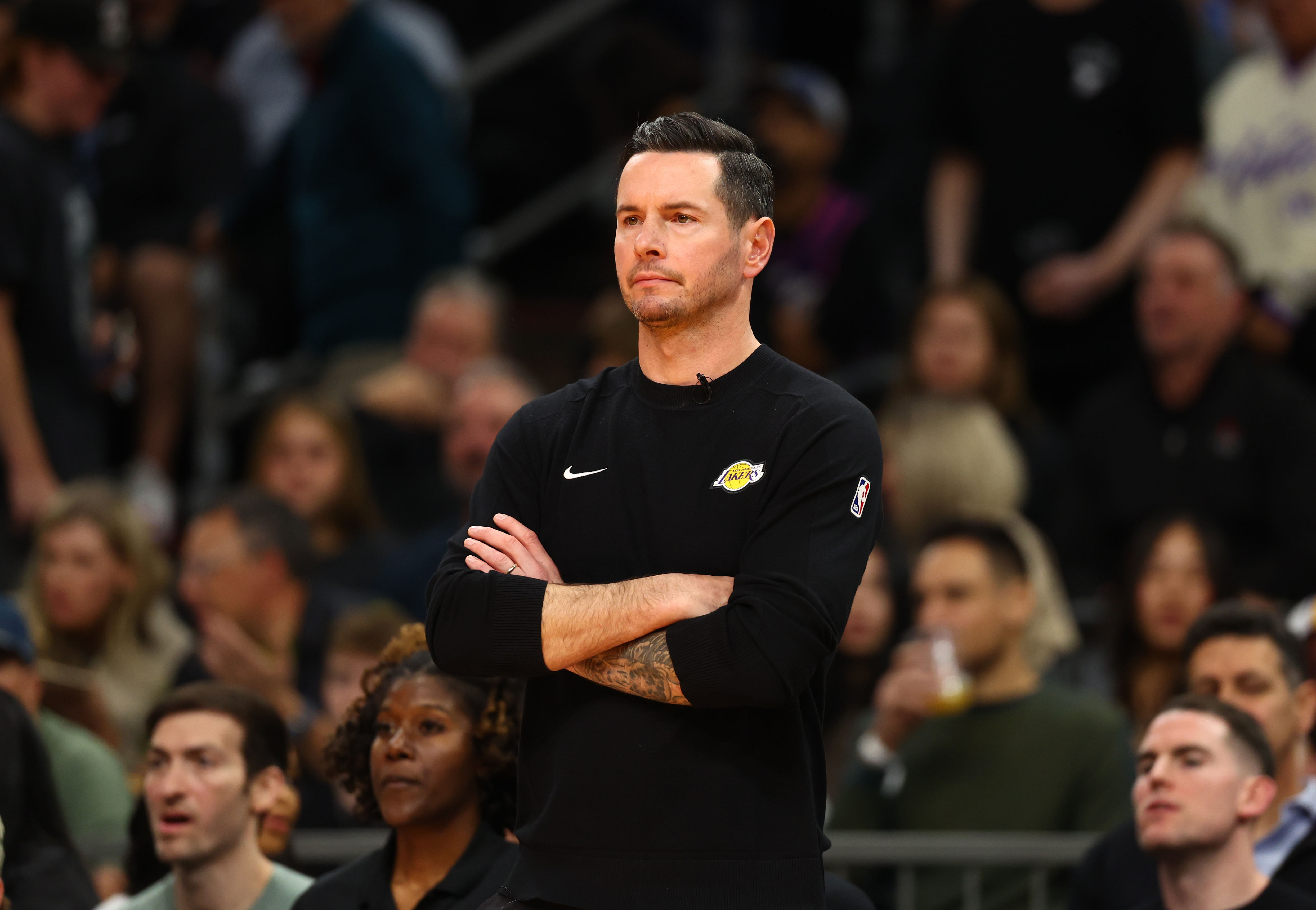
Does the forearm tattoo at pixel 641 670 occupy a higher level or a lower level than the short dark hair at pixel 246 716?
higher

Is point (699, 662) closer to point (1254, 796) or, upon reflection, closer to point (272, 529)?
point (1254, 796)

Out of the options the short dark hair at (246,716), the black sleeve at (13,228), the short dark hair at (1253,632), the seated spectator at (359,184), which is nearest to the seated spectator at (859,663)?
the short dark hair at (1253,632)

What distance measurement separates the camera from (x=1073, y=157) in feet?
26.2

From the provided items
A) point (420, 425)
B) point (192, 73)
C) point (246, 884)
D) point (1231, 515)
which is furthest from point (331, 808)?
point (192, 73)

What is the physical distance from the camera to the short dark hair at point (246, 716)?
4.60 metres

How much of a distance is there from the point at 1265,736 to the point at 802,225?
461cm

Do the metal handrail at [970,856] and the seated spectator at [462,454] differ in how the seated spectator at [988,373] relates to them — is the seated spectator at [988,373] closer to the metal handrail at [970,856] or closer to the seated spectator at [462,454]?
the seated spectator at [462,454]

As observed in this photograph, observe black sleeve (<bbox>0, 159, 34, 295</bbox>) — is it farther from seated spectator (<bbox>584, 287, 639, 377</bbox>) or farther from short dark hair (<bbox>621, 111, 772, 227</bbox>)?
short dark hair (<bbox>621, 111, 772, 227</bbox>)

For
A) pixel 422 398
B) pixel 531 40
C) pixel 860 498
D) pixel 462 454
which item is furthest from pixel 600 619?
pixel 531 40

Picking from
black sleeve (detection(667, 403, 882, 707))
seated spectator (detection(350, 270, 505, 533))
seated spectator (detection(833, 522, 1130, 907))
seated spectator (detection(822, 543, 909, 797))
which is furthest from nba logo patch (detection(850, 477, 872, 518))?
seated spectator (detection(350, 270, 505, 533))

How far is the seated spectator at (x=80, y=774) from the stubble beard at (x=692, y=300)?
2635 mm

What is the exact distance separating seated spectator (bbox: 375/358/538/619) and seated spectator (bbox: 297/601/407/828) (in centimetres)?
69

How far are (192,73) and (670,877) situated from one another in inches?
271

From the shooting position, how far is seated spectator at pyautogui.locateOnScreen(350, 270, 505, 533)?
819cm
